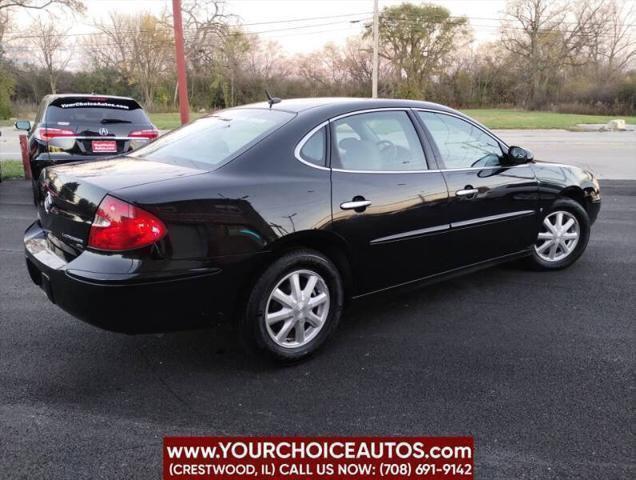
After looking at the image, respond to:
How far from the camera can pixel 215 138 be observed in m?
3.53

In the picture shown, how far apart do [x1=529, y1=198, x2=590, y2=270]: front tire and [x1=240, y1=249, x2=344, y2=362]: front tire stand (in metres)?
2.40

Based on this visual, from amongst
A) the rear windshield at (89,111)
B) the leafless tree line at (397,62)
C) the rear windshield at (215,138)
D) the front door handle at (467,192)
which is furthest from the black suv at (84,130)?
the leafless tree line at (397,62)

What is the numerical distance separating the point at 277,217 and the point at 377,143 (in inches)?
41.4

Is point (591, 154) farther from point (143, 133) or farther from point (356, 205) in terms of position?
point (356, 205)

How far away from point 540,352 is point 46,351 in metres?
3.12

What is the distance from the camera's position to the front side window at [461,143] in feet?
13.1

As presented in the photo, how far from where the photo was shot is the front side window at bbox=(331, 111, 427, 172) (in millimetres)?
3459

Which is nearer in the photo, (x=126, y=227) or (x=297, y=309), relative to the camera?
(x=126, y=227)

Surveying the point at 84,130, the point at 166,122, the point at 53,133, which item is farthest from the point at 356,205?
the point at 166,122

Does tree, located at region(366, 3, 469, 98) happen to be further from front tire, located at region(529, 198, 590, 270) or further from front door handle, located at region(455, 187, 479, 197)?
front door handle, located at region(455, 187, 479, 197)

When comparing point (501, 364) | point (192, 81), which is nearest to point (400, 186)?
point (501, 364)

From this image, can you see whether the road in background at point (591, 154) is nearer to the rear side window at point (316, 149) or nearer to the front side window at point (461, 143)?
the front side window at point (461, 143)

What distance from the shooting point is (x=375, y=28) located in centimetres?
3002

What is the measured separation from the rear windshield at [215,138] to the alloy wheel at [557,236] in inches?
109
